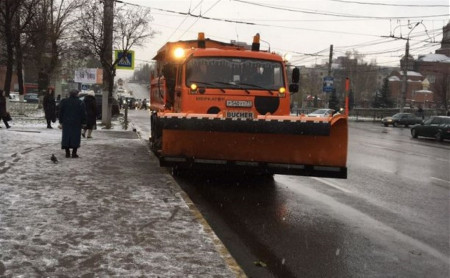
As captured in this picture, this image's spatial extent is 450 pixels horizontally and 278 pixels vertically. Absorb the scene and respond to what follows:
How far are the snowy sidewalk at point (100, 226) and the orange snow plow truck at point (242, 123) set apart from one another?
3.11ft

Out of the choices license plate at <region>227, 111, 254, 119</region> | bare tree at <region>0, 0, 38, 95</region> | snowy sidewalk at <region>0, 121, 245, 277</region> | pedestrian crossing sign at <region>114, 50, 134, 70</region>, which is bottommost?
snowy sidewalk at <region>0, 121, 245, 277</region>

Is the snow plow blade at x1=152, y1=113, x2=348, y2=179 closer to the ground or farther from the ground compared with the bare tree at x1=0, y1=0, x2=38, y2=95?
closer to the ground

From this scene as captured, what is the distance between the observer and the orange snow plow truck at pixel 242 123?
809 centimetres

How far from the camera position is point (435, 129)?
2884cm

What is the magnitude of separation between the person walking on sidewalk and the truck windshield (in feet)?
10.9

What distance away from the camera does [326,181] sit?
426 inches

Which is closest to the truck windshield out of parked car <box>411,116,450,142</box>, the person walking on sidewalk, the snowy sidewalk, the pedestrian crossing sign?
the snowy sidewalk

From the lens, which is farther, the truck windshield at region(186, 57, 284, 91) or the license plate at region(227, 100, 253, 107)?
the truck windshield at region(186, 57, 284, 91)

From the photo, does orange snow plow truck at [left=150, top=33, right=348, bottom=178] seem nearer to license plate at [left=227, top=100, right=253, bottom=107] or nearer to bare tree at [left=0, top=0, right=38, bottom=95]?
license plate at [left=227, top=100, right=253, bottom=107]

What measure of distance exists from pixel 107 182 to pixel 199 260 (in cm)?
421

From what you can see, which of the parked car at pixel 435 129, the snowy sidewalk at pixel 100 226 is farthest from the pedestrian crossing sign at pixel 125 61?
the parked car at pixel 435 129

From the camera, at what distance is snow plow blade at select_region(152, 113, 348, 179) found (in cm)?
799

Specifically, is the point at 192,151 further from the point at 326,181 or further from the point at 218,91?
the point at 326,181

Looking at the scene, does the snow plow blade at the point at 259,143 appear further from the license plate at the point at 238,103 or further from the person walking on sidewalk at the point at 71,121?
the person walking on sidewalk at the point at 71,121
